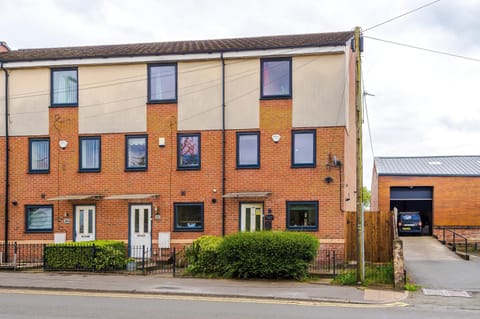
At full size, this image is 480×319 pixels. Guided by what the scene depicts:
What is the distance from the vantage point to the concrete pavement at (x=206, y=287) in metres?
14.8

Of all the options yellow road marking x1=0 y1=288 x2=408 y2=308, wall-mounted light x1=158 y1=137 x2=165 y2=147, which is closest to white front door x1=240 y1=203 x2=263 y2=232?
wall-mounted light x1=158 y1=137 x2=165 y2=147

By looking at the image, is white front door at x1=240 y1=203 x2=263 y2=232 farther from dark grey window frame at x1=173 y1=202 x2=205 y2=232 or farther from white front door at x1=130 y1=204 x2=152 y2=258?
white front door at x1=130 y1=204 x2=152 y2=258

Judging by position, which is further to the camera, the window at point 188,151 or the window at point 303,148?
the window at point 188,151

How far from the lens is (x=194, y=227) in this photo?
22.4 metres

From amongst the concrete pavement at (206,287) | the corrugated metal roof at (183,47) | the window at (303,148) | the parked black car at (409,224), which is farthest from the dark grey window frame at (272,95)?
the parked black car at (409,224)

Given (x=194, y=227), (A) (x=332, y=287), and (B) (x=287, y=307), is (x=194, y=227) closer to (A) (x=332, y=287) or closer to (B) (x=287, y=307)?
(A) (x=332, y=287)

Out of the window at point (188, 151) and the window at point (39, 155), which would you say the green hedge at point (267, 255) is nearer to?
the window at point (188, 151)

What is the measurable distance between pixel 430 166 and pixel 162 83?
2404cm

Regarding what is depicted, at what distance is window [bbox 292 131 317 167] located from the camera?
21.8 meters

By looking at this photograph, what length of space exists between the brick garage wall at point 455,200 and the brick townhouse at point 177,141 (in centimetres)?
1663

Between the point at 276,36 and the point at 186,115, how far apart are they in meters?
6.22

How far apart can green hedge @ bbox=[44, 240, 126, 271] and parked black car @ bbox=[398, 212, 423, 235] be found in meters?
22.9

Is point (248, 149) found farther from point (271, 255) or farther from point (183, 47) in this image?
point (271, 255)

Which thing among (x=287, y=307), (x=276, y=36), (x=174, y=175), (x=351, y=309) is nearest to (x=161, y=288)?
(x=287, y=307)
